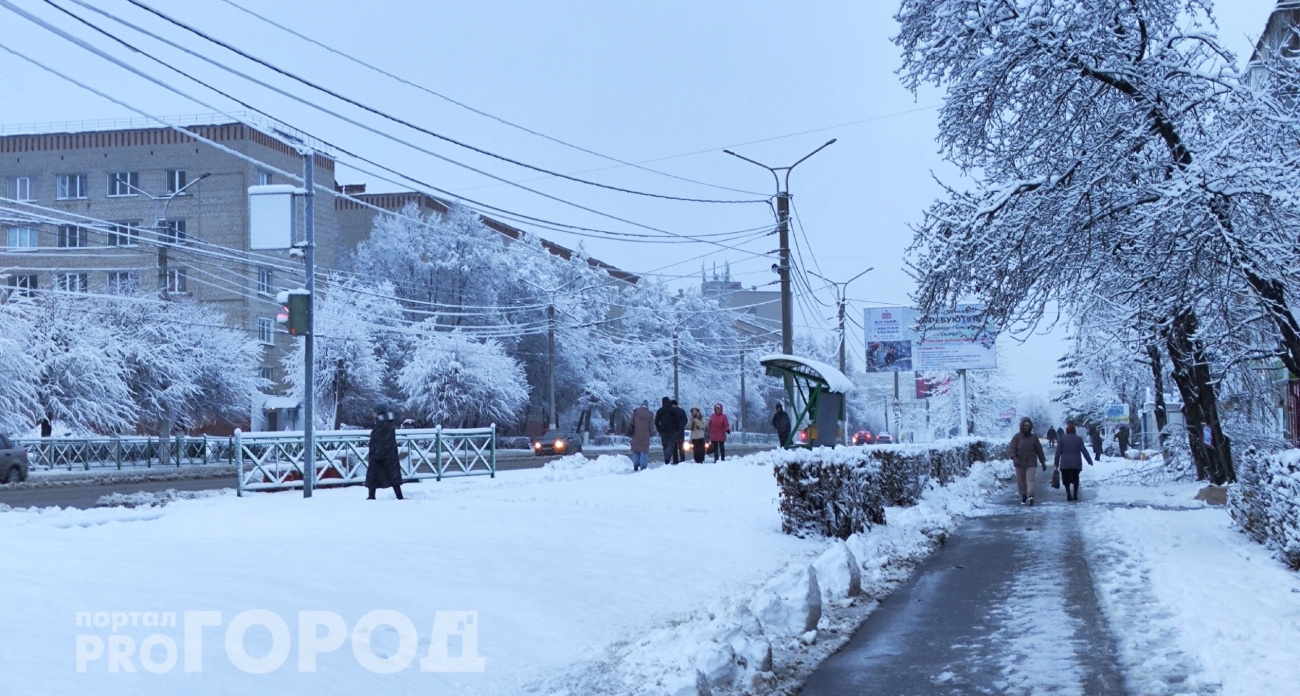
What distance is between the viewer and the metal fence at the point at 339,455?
2211 cm

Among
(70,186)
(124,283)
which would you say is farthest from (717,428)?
(70,186)

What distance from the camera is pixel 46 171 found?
223 ft

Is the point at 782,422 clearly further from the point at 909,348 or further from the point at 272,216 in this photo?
the point at 272,216

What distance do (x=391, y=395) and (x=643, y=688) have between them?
58648 mm

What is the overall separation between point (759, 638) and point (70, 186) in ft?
224

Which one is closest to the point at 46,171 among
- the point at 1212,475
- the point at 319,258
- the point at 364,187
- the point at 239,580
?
the point at 319,258

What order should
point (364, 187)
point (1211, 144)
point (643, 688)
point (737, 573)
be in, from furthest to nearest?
point (364, 187) < point (1211, 144) < point (737, 573) < point (643, 688)

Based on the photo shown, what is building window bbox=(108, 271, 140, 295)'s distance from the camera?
52509 mm

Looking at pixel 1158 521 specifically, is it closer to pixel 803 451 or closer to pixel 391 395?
pixel 803 451

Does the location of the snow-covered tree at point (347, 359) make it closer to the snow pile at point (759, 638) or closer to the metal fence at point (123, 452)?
the metal fence at point (123, 452)

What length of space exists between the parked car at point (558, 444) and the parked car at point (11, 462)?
23.4 metres

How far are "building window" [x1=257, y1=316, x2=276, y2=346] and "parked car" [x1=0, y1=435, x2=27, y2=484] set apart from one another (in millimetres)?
34265

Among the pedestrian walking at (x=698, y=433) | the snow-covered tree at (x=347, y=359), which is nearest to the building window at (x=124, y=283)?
the snow-covered tree at (x=347, y=359)

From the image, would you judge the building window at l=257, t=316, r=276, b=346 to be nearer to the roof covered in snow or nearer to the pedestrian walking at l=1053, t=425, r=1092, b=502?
the roof covered in snow
